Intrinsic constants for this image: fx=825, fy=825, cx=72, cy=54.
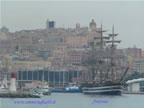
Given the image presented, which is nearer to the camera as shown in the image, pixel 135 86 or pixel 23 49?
pixel 135 86

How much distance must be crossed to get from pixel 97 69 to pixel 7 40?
52.0 m

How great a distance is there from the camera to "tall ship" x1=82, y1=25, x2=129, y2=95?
59.9 meters

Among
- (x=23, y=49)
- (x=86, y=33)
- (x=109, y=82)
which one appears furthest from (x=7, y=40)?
(x=109, y=82)

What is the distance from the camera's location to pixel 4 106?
39.5 metres

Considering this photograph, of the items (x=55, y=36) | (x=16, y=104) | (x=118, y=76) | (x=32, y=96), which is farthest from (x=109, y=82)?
(x=55, y=36)

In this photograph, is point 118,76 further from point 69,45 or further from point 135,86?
point 69,45

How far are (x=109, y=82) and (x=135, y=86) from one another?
11.7 m

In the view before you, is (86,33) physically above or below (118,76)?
above

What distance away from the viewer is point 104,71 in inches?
2670

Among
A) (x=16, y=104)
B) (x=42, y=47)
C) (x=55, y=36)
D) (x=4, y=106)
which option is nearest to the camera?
(x=4, y=106)

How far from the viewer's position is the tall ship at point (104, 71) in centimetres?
5990

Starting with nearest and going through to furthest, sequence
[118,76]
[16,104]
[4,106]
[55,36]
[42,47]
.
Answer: [4,106] < [16,104] < [118,76] < [42,47] < [55,36]

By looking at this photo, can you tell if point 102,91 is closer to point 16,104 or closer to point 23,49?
point 16,104

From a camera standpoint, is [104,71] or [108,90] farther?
[104,71]
